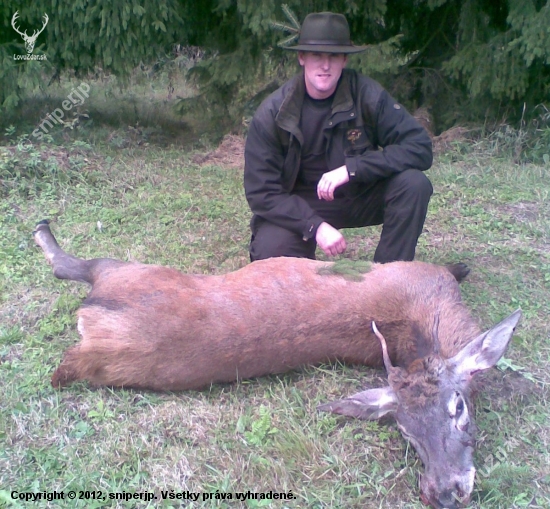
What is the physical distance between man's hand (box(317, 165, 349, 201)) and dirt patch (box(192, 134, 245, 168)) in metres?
3.21

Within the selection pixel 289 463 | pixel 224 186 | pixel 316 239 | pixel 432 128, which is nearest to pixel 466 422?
pixel 289 463

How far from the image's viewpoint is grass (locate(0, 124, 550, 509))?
2742mm

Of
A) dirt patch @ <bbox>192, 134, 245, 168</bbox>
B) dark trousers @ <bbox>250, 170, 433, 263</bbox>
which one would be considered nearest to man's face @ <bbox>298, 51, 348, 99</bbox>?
dark trousers @ <bbox>250, 170, 433, 263</bbox>

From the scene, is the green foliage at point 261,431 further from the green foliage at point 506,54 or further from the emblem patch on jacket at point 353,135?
the green foliage at point 506,54

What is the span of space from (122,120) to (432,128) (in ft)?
13.6

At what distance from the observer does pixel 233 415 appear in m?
3.17

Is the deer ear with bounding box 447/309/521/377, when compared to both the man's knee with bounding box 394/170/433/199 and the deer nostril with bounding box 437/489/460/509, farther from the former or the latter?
the man's knee with bounding box 394/170/433/199

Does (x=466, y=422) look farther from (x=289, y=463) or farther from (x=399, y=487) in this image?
(x=289, y=463)

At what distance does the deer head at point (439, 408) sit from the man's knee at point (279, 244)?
1.22m

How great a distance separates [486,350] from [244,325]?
1174 mm

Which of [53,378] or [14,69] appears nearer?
[53,378]

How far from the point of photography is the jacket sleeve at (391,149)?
399cm

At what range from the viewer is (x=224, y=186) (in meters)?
6.39

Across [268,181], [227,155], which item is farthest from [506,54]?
[268,181]
